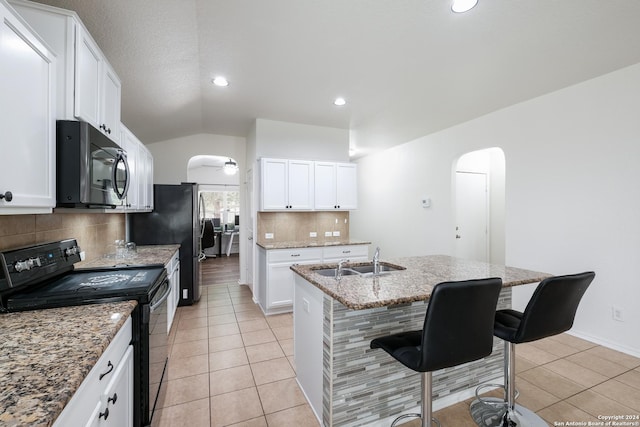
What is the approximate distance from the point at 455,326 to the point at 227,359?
84.9 inches

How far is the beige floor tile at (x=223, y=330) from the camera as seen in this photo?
3.26m

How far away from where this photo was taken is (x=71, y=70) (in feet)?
4.74

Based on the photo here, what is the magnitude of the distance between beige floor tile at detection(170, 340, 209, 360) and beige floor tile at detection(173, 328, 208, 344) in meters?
0.09

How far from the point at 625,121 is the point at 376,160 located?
4032mm

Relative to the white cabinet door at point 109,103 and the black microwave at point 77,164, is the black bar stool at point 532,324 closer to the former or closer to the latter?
the black microwave at point 77,164

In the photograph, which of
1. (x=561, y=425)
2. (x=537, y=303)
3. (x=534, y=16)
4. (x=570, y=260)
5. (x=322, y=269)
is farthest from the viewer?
(x=570, y=260)

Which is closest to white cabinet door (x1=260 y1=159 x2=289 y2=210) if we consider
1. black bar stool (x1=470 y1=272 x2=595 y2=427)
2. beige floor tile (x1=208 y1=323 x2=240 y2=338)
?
beige floor tile (x1=208 y1=323 x2=240 y2=338)

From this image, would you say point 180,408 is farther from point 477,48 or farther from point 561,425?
point 477,48

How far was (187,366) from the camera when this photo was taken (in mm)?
2596

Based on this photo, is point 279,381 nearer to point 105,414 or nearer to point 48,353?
point 105,414

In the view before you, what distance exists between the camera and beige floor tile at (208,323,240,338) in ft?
10.7

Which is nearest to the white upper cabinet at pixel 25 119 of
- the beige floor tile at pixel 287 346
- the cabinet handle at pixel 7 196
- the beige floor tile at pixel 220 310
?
the cabinet handle at pixel 7 196

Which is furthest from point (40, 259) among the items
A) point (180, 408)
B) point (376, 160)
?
point (376, 160)

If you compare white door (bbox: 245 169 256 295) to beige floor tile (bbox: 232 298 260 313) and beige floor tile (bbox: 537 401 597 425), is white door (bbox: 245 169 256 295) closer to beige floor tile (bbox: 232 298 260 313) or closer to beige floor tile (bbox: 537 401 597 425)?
beige floor tile (bbox: 232 298 260 313)
